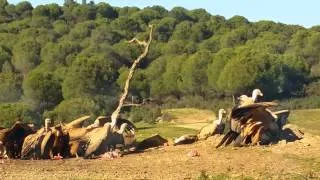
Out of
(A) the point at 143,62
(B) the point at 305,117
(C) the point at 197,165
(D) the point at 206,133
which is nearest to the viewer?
(C) the point at 197,165

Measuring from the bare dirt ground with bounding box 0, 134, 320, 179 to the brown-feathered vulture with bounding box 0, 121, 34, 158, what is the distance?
1501 millimetres

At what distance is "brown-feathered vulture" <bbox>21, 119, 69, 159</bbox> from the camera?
20136 mm

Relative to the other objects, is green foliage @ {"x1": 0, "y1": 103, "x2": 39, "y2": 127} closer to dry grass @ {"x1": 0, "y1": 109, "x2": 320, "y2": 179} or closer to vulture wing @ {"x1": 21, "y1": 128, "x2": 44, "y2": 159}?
vulture wing @ {"x1": 21, "y1": 128, "x2": 44, "y2": 159}

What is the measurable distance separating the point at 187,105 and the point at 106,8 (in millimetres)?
54265

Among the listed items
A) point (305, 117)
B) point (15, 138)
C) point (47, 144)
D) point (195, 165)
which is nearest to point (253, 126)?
point (195, 165)

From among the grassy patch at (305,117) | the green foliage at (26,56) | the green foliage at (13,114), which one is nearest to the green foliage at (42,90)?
the green foliage at (26,56)

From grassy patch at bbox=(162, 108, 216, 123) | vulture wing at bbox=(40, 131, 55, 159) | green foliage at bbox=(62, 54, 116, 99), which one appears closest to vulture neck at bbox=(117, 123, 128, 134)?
vulture wing at bbox=(40, 131, 55, 159)

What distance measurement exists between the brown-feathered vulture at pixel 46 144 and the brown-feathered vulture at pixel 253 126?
417cm

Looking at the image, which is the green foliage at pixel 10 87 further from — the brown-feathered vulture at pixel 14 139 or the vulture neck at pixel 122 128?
the vulture neck at pixel 122 128

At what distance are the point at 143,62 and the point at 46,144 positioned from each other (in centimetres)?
8051

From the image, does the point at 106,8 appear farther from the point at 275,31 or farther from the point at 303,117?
the point at 303,117

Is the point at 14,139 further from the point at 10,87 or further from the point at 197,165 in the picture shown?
the point at 10,87

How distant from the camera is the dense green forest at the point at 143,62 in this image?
A: 7719 cm

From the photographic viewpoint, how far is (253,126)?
19.7 meters
